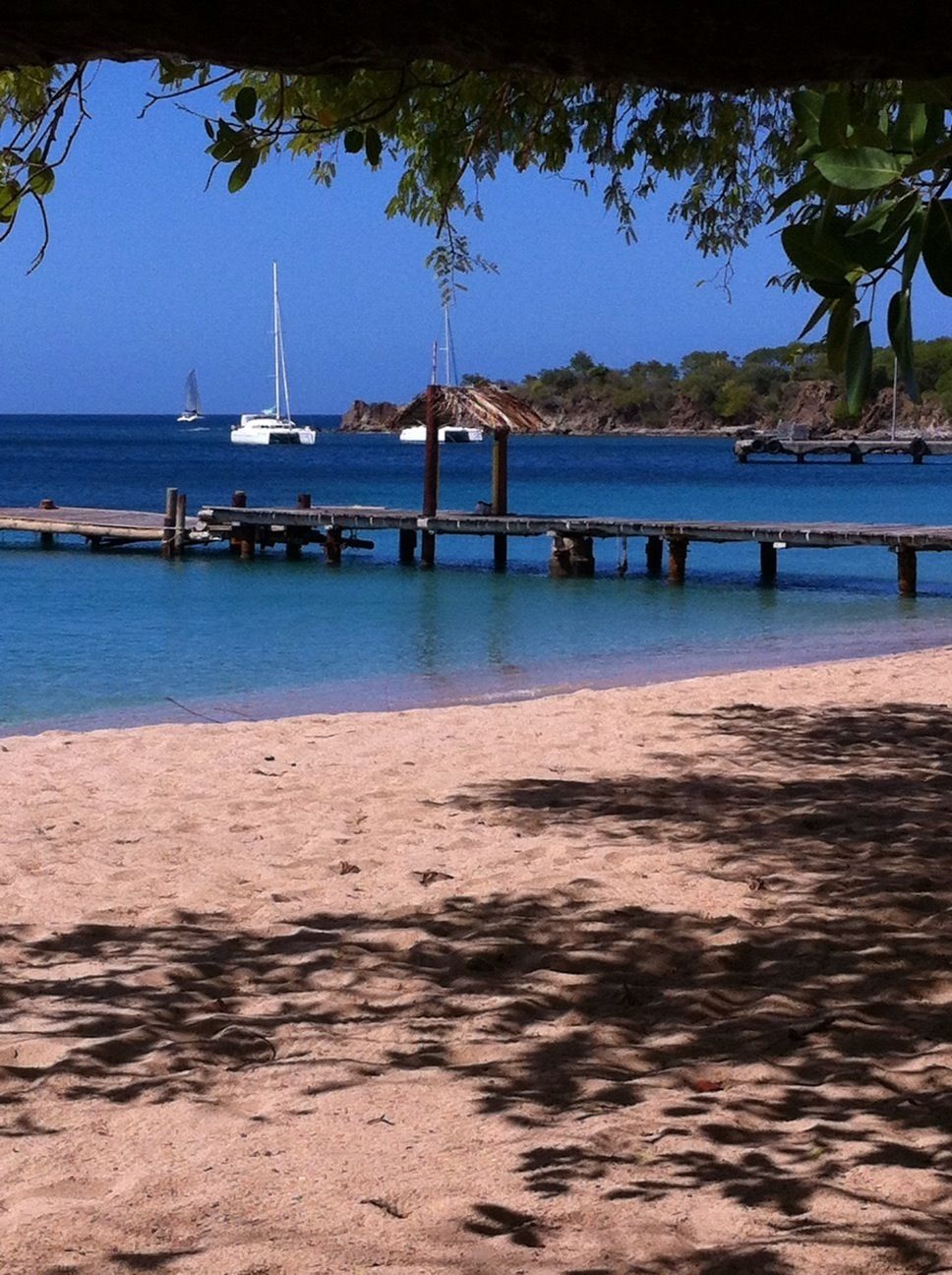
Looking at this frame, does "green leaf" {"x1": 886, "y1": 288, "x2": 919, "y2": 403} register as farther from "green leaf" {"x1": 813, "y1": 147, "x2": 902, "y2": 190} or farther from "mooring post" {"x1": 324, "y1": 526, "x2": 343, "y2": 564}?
"mooring post" {"x1": 324, "y1": 526, "x2": 343, "y2": 564}

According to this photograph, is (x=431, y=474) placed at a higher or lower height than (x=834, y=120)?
lower

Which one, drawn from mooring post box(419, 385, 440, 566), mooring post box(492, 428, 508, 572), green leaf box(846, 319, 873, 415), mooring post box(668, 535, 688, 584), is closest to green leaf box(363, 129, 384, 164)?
green leaf box(846, 319, 873, 415)

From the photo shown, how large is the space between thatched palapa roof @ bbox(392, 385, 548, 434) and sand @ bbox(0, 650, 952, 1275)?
68.2 feet

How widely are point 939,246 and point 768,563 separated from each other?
26.1 meters

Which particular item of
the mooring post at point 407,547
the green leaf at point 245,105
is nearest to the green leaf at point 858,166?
the green leaf at point 245,105

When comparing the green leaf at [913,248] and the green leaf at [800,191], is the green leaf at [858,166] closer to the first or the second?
the green leaf at [913,248]

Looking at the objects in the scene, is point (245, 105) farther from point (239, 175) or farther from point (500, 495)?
point (500, 495)

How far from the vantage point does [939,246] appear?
2.92 meters

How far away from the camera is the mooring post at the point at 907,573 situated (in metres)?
25.8

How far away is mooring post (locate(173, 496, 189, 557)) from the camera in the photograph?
31.8m

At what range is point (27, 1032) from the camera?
471cm

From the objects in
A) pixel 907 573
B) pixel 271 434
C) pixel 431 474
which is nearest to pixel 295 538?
pixel 431 474

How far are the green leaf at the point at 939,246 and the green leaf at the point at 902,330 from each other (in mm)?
82

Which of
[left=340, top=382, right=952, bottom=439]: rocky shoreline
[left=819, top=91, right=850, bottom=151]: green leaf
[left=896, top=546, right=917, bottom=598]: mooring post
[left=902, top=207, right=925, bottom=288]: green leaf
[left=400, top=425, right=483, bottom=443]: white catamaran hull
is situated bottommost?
[left=896, top=546, right=917, bottom=598]: mooring post
